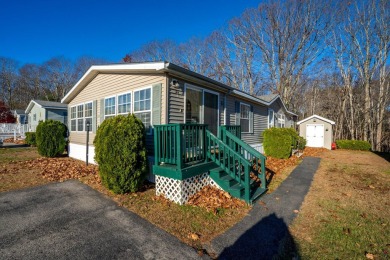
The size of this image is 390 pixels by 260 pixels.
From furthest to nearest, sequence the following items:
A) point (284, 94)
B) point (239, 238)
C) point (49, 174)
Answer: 1. point (284, 94)
2. point (49, 174)
3. point (239, 238)

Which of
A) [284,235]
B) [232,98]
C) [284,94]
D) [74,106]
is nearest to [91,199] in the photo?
[284,235]

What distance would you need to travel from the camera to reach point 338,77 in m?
24.3

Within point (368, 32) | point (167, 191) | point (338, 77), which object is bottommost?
point (167, 191)

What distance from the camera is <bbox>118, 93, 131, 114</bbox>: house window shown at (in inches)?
291

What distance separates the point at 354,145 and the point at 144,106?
61.9 feet

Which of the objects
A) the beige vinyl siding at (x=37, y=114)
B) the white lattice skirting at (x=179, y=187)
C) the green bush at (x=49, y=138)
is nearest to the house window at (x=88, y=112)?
the green bush at (x=49, y=138)

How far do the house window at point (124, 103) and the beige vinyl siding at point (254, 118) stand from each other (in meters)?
4.30

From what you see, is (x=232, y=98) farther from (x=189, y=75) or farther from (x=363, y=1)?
(x=363, y=1)

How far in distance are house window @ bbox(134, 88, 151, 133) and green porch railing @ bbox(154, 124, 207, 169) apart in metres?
1.66

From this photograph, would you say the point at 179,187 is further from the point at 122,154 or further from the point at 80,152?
the point at 80,152

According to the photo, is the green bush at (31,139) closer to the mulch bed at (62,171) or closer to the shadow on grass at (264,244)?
the mulch bed at (62,171)

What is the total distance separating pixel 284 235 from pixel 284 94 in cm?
2231

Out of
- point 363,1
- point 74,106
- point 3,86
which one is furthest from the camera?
point 3,86

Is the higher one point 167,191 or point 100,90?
point 100,90
